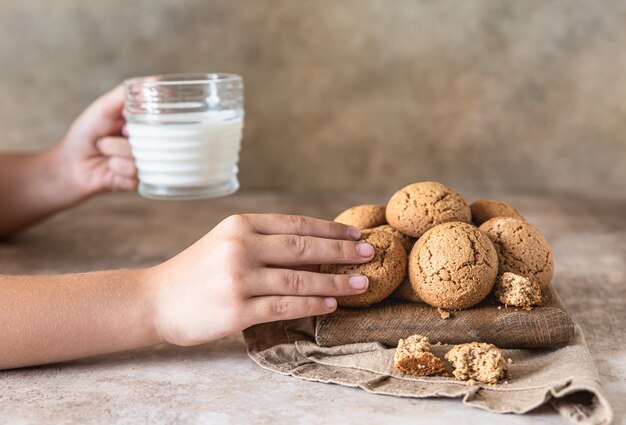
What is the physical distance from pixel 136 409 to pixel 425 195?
521mm

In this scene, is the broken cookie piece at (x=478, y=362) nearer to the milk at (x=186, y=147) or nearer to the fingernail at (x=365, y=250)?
the fingernail at (x=365, y=250)

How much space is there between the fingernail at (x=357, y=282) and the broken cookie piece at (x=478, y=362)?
0.15m

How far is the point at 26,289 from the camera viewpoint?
1.14 meters

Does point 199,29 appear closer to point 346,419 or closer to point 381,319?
point 381,319

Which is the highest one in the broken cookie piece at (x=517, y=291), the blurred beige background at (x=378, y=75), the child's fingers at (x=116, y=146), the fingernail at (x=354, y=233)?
the blurred beige background at (x=378, y=75)

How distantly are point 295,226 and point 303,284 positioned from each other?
0.09 meters

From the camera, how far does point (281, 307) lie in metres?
1.10

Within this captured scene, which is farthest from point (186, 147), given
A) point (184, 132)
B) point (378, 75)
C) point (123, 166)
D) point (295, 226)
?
point (378, 75)

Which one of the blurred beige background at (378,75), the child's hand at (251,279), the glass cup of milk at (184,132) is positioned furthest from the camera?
the blurred beige background at (378,75)

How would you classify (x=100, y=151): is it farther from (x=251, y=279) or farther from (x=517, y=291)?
(x=517, y=291)

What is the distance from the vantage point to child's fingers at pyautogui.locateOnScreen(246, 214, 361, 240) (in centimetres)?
114

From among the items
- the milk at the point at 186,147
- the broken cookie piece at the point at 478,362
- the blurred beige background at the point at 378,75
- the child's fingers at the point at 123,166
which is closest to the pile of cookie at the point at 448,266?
the broken cookie piece at the point at 478,362

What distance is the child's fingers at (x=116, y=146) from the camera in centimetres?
178

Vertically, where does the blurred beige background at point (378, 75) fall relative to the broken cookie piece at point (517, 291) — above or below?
above
